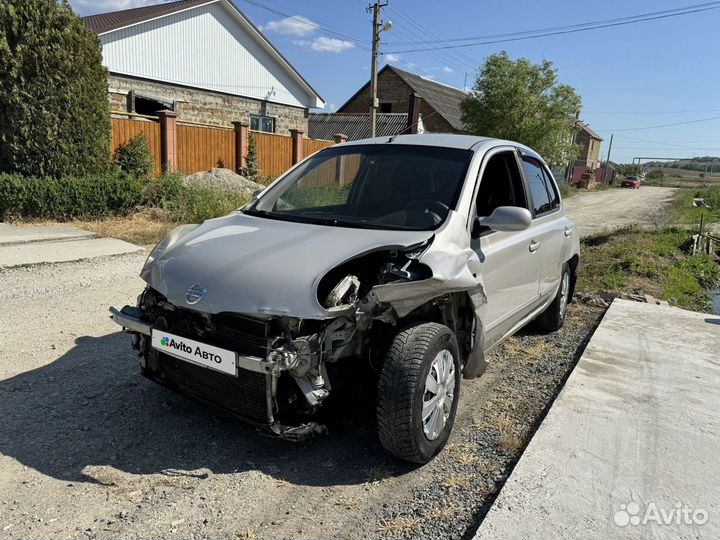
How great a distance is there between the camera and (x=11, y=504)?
104 inches

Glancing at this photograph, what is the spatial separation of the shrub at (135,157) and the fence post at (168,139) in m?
0.88

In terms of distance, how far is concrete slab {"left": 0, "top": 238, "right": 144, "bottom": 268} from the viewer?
7.61 metres

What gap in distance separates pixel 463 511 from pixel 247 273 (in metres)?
1.62

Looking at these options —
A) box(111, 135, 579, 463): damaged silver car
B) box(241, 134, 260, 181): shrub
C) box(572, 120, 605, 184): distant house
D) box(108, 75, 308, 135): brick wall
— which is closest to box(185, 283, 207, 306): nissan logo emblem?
box(111, 135, 579, 463): damaged silver car

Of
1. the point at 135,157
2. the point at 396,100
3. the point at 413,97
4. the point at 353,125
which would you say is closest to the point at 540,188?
the point at 135,157

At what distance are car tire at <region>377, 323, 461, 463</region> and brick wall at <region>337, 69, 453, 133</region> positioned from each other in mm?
33747

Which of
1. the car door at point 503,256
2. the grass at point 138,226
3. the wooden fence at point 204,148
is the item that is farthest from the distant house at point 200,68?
the car door at point 503,256

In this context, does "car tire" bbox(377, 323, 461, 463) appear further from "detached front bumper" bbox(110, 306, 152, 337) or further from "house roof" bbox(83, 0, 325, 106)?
"house roof" bbox(83, 0, 325, 106)

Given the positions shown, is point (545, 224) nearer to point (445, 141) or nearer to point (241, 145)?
point (445, 141)

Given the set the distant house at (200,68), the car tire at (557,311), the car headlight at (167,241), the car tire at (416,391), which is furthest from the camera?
the distant house at (200,68)

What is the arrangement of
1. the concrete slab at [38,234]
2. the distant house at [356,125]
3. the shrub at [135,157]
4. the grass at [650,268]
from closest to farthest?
the grass at [650,268], the concrete slab at [38,234], the shrub at [135,157], the distant house at [356,125]

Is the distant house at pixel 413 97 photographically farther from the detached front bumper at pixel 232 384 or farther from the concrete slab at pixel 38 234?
the detached front bumper at pixel 232 384

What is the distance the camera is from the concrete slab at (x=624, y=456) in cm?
267

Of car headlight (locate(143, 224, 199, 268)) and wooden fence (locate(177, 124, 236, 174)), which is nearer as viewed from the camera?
car headlight (locate(143, 224, 199, 268))
